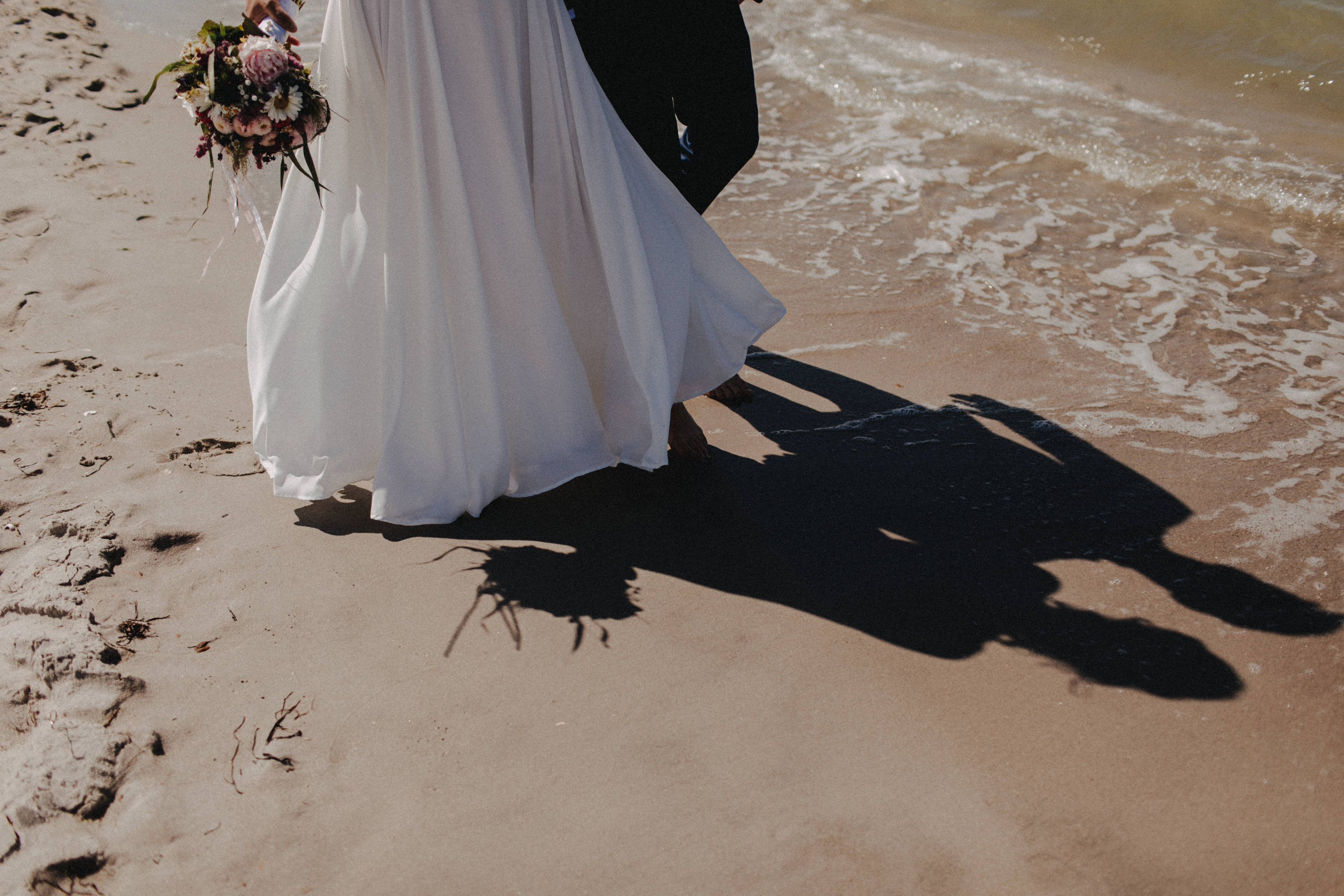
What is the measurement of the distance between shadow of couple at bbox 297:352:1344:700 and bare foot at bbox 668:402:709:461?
0.05 m

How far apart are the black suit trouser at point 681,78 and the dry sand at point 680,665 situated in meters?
0.91

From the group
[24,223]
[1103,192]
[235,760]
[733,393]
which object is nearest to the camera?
[235,760]

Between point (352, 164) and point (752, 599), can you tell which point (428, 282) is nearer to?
point (352, 164)

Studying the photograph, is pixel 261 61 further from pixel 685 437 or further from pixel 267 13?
pixel 685 437

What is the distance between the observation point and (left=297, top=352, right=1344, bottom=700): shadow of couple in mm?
2324

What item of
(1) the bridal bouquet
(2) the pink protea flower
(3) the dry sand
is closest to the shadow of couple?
(3) the dry sand

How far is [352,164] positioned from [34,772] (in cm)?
170

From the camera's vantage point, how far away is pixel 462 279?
2.55 meters

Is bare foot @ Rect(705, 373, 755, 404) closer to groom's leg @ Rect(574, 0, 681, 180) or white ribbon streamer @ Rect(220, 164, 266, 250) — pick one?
groom's leg @ Rect(574, 0, 681, 180)

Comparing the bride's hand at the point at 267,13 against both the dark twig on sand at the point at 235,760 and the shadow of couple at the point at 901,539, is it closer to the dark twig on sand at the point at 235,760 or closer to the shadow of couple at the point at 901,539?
the shadow of couple at the point at 901,539

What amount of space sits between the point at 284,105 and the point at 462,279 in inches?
24.3

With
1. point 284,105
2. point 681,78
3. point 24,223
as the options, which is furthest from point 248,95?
point 24,223

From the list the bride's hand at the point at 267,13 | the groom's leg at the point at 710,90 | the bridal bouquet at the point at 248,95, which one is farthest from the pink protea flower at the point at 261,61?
the groom's leg at the point at 710,90

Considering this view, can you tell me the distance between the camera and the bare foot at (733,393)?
3395 mm
